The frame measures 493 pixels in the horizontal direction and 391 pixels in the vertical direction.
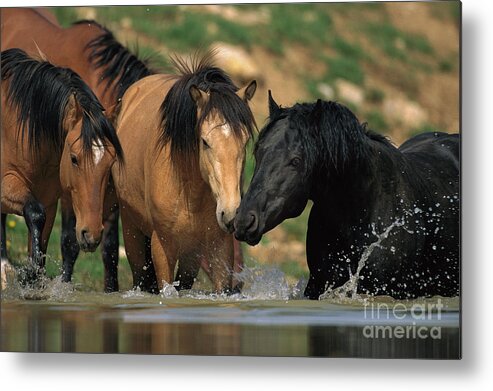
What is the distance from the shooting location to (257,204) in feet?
26.1

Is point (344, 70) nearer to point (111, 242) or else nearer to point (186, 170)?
point (186, 170)

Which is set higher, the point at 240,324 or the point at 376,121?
the point at 376,121

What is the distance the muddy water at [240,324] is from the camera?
8000 mm

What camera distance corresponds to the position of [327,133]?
26.4 feet

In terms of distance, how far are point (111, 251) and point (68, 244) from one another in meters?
0.27

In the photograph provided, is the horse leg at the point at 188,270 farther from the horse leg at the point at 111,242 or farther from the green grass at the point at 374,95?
the green grass at the point at 374,95

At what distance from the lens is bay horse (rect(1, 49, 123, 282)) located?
26.9ft

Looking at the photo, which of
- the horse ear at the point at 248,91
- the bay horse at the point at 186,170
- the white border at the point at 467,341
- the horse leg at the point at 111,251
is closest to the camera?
the white border at the point at 467,341

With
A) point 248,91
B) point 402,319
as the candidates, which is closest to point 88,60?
point 248,91

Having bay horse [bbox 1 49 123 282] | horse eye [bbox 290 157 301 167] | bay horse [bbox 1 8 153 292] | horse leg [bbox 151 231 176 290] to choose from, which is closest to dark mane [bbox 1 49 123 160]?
bay horse [bbox 1 49 123 282]

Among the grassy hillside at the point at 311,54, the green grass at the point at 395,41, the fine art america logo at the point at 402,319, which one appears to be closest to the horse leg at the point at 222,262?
the grassy hillside at the point at 311,54

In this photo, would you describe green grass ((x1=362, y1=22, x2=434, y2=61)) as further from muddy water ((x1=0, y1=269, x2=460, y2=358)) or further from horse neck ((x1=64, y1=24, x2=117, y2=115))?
horse neck ((x1=64, y1=24, x2=117, y2=115))

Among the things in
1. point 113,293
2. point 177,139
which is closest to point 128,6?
point 177,139

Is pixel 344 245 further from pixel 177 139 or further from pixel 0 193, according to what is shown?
pixel 0 193
